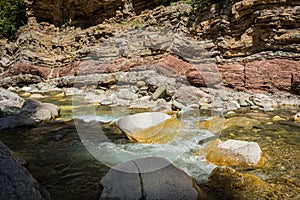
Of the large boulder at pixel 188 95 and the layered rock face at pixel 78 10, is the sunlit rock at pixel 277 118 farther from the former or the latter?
the layered rock face at pixel 78 10

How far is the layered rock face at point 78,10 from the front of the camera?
18141 mm

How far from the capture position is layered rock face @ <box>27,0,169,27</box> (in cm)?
1814

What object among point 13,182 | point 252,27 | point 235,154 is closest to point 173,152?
point 235,154

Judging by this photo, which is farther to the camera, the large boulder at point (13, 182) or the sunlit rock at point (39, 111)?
the sunlit rock at point (39, 111)

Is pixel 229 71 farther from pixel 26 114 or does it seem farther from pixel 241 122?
pixel 26 114

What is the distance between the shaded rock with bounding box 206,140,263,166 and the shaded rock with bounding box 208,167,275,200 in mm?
276

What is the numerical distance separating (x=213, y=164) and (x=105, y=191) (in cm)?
185

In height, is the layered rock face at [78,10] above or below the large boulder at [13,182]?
above

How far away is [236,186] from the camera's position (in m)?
2.92

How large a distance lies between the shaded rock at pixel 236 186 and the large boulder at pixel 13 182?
1.92 meters

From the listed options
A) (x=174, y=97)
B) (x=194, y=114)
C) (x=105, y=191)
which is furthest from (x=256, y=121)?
(x=105, y=191)

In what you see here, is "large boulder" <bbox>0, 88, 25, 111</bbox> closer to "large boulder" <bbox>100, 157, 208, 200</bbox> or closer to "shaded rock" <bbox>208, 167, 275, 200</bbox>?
"large boulder" <bbox>100, 157, 208, 200</bbox>

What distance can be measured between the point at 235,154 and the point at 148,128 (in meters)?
1.77

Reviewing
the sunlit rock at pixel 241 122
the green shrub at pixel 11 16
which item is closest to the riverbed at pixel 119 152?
the sunlit rock at pixel 241 122
